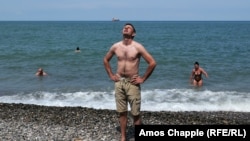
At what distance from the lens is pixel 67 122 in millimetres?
8414

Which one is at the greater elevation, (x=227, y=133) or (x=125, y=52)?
(x=125, y=52)

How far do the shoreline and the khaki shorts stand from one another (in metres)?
0.84

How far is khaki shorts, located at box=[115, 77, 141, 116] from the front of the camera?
6.41 m

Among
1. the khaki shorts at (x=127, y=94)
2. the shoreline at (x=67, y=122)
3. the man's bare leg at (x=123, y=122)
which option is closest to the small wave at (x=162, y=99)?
the shoreline at (x=67, y=122)

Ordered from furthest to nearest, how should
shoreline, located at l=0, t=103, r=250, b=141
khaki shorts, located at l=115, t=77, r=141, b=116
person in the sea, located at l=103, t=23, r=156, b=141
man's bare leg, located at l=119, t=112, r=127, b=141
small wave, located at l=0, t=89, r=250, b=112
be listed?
1. small wave, located at l=0, t=89, r=250, b=112
2. shoreline, located at l=0, t=103, r=250, b=141
3. man's bare leg, located at l=119, t=112, r=127, b=141
4. khaki shorts, located at l=115, t=77, r=141, b=116
5. person in the sea, located at l=103, t=23, r=156, b=141

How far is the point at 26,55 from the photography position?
1177 inches

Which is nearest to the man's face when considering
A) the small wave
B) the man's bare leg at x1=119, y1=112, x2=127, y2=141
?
the man's bare leg at x1=119, y1=112, x2=127, y2=141

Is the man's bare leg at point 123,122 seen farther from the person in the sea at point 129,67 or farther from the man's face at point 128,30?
the man's face at point 128,30

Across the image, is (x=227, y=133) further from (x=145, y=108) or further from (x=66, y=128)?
(x=145, y=108)

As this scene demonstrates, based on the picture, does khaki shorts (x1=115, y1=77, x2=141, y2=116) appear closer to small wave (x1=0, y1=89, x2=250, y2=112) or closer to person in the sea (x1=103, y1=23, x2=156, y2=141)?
person in the sea (x1=103, y1=23, x2=156, y2=141)

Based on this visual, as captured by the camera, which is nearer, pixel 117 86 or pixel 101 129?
pixel 117 86

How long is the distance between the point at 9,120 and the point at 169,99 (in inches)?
243

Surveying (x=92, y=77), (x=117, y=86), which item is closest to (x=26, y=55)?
(x=92, y=77)

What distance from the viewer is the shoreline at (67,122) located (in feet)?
23.9
